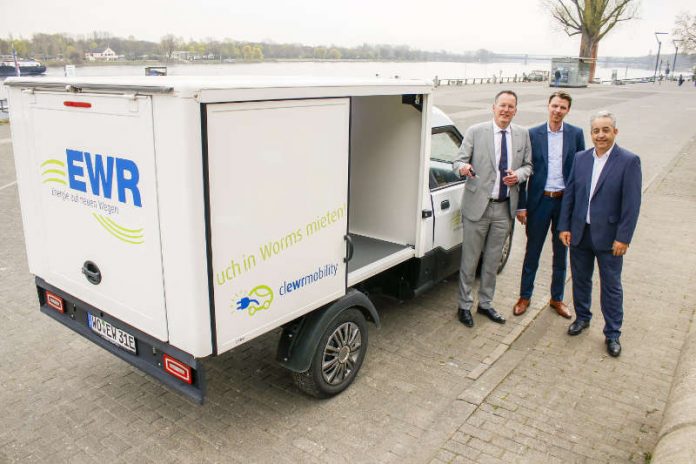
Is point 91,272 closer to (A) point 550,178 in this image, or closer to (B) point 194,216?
(B) point 194,216

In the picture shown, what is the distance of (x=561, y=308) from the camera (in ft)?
17.6

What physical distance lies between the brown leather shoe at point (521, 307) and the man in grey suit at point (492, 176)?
567mm

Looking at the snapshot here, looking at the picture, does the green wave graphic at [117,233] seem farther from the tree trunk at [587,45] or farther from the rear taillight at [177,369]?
the tree trunk at [587,45]

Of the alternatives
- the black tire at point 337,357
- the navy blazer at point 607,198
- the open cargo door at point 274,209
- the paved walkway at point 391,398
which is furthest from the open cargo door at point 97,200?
the navy blazer at point 607,198

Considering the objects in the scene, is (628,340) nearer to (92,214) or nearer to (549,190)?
(549,190)

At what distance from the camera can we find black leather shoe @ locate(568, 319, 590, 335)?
497 centimetres

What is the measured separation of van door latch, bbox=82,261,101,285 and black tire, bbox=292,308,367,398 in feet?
4.66

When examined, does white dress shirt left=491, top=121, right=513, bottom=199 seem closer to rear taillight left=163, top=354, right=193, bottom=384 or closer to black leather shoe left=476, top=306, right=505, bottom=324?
black leather shoe left=476, top=306, right=505, bottom=324

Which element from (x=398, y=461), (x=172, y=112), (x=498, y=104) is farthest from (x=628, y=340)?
(x=172, y=112)

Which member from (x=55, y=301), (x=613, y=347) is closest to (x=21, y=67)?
(x=55, y=301)

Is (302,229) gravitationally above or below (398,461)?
above

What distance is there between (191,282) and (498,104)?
308 centimetres

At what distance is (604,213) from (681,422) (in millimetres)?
1797

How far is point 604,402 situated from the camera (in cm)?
397
